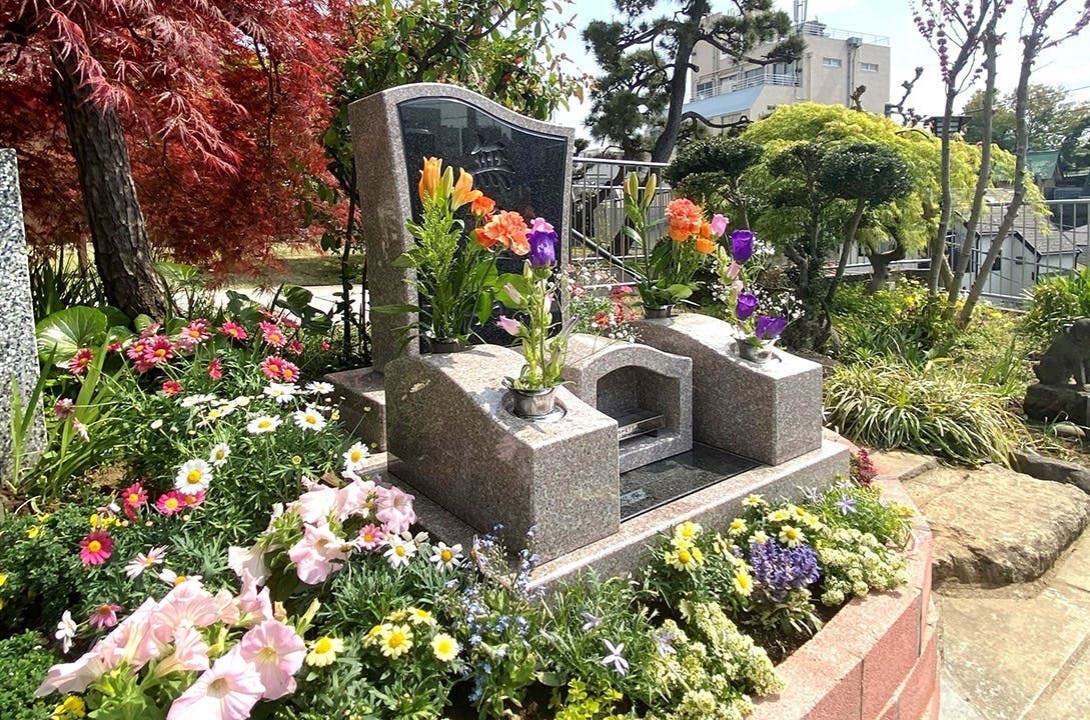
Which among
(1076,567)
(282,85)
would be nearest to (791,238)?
(1076,567)

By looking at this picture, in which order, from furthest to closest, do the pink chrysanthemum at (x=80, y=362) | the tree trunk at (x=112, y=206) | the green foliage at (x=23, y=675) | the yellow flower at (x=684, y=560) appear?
the tree trunk at (x=112, y=206)
the pink chrysanthemum at (x=80, y=362)
the yellow flower at (x=684, y=560)
the green foliage at (x=23, y=675)

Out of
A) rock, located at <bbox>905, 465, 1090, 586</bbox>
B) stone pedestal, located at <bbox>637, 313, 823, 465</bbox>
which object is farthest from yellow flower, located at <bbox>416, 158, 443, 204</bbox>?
rock, located at <bbox>905, 465, 1090, 586</bbox>

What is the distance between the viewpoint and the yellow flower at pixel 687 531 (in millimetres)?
2154

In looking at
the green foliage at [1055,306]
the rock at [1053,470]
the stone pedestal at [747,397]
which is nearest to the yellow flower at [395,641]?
the stone pedestal at [747,397]

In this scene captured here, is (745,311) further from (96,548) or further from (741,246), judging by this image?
(96,548)

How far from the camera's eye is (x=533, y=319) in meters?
2.15

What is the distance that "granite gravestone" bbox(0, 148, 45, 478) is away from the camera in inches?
90.8

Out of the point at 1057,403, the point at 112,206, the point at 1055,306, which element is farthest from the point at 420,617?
the point at 1055,306

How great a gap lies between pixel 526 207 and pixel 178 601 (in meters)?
2.30

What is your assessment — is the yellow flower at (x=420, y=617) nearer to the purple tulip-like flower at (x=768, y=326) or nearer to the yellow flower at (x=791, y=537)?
the yellow flower at (x=791, y=537)

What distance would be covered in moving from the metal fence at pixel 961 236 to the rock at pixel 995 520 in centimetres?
298

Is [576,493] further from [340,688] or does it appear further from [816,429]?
[816,429]

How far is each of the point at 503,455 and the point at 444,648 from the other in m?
0.58

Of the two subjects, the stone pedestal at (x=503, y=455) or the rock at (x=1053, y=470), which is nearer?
the stone pedestal at (x=503, y=455)
